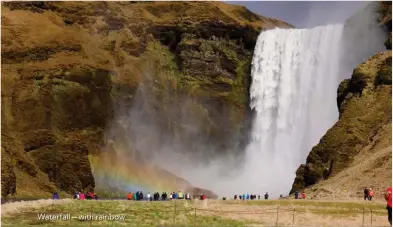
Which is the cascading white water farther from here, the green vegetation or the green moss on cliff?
the green vegetation

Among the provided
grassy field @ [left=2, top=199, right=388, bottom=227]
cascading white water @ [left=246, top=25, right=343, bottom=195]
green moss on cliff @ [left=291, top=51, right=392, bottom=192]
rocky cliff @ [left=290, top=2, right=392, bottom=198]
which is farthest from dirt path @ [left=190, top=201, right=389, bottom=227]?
cascading white water @ [left=246, top=25, right=343, bottom=195]

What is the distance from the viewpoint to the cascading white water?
4045 inches

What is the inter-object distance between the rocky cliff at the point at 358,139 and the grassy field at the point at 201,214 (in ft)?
43.2

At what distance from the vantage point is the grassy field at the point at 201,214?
122 feet

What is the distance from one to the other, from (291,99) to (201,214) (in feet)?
226

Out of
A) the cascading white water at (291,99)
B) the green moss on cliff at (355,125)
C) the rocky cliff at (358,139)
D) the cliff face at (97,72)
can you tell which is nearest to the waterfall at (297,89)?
the cascading white water at (291,99)

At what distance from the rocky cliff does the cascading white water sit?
2344cm

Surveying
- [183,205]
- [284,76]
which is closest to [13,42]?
[284,76]

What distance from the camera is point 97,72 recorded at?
326 ft

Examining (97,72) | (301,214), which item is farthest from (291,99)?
(301,214)

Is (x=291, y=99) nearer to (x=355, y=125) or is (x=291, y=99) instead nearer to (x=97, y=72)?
(x=97, y=72)

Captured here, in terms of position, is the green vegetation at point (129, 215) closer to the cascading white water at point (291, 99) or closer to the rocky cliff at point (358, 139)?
the rocky cliff at point (358, 139)

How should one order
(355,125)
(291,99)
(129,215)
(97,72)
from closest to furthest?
1. (129,215)
2. (355,125)
3. (97,72)
4. (291,99)

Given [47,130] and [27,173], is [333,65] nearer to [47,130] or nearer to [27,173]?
[47,130]
